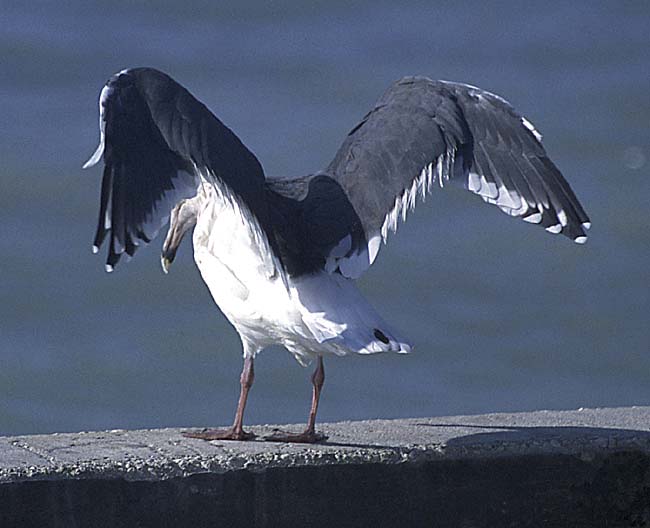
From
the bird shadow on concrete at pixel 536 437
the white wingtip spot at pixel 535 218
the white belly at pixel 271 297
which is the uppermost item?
the white wingtip spot at pixel 535 218

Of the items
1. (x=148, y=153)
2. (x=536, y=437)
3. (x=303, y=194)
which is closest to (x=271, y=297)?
(x=303, y=194)

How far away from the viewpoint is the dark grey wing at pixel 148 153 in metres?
3.55

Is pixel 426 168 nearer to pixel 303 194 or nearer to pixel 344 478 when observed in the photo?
pixel 303 194

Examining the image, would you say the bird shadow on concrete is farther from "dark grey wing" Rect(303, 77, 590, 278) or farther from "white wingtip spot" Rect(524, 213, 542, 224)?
"white wingtip spot" Rect(524, 213, 542, 224)

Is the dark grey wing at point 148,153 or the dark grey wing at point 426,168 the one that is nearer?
the dark grey wing at point 148,153

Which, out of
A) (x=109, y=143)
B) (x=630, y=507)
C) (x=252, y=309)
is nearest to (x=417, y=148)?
(x=252, y=309)

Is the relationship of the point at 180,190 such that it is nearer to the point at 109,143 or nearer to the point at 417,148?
the point at 109,143

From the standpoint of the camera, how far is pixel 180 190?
12.0 feet

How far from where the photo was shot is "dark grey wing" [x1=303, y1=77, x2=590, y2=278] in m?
3.84

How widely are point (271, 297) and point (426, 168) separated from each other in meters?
0.62

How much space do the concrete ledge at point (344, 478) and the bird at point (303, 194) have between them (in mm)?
291

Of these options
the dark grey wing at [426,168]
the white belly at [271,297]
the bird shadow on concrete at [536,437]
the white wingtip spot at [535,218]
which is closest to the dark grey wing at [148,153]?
the white belly at [271,297]

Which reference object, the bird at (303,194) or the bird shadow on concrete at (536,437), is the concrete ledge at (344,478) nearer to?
the bird shadow on concrete at (536,437)

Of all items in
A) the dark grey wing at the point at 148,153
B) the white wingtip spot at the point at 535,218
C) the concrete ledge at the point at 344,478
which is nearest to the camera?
the concrete ledge at the point at 344,478
